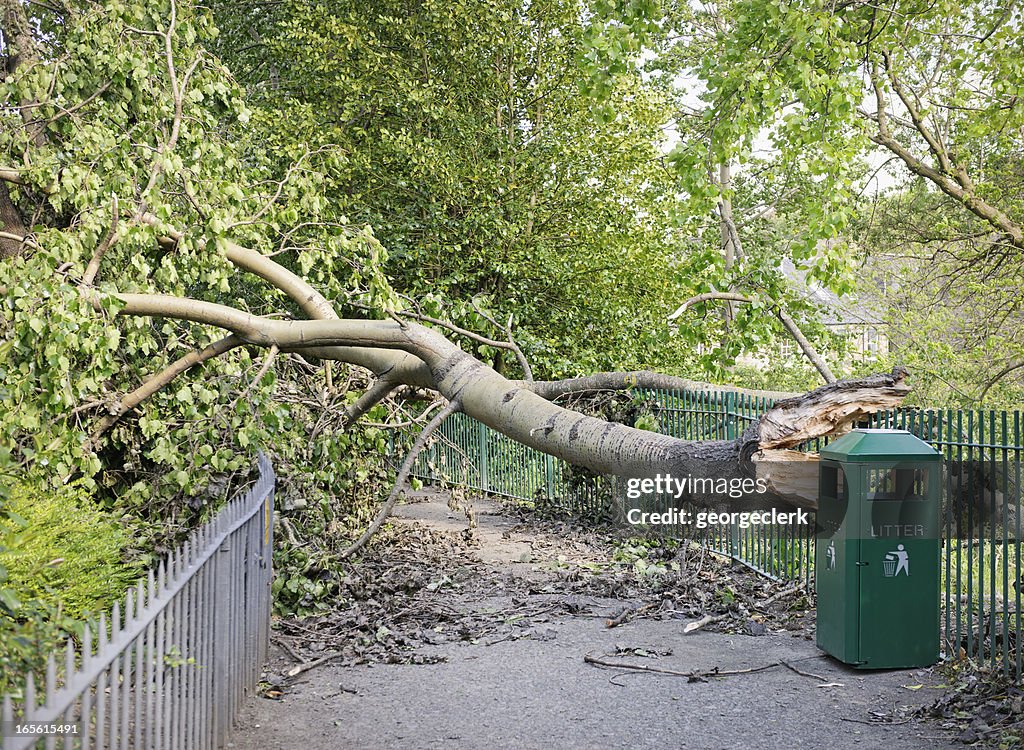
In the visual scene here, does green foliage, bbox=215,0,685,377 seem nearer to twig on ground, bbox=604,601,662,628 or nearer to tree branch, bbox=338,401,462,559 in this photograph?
tree branch, bbox=338,401,462,559

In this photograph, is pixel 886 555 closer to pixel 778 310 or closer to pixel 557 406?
pixel 778 310

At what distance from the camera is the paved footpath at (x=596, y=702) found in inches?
202

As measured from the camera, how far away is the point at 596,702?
18.9ft

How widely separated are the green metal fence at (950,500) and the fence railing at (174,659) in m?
4.43

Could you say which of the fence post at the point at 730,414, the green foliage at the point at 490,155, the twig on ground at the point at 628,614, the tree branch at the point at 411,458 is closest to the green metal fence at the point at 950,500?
the fence post at the point at 730,414

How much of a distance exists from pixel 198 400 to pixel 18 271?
2.04m

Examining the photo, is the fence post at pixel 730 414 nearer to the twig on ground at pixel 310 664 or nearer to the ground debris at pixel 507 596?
the ground debris at pixel 507 596

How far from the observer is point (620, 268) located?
55.5ft

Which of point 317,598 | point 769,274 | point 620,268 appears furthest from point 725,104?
point 620,268

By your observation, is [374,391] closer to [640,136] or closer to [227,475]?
[227,475]

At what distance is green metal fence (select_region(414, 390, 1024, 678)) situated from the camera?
5.96m

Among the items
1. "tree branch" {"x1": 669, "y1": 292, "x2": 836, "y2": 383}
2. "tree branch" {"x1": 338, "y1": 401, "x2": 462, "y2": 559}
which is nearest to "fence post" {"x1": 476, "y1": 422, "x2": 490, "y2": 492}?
"tree branch" {"x1": 338, "y1": 401, "x2": 462, "y2": 559}

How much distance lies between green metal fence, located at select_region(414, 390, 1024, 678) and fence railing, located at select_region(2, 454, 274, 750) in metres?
4.43

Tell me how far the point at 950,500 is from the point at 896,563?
898 mm
